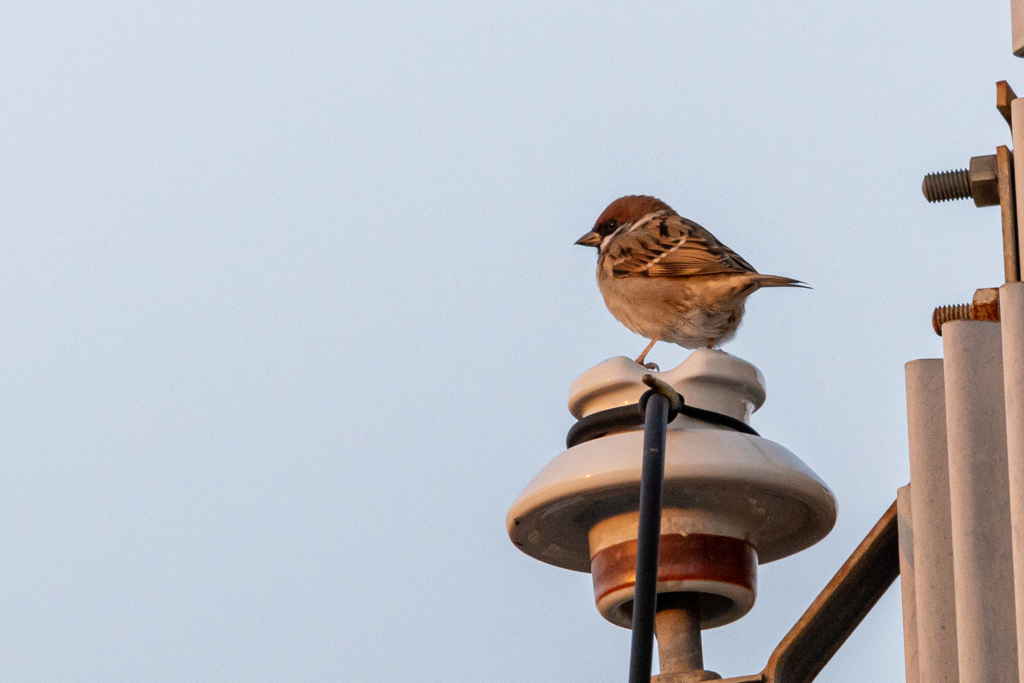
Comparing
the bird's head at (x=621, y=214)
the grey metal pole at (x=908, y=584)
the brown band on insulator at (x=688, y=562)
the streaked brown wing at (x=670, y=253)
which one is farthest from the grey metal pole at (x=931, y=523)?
the bird's head at (x=621, y=214)

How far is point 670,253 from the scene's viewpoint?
5.35 m

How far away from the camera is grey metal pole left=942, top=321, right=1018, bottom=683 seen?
2025 mm

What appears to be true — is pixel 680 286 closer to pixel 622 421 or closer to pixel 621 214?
pixel 621 214

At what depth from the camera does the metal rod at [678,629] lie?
2326 millimetres

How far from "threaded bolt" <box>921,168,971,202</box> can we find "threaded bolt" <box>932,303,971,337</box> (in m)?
0.20

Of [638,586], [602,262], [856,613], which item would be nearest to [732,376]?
[856,613]

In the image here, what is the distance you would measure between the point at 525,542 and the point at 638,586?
65 cm

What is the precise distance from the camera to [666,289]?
5066mm

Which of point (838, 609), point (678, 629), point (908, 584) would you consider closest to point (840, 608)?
point (838, 609)

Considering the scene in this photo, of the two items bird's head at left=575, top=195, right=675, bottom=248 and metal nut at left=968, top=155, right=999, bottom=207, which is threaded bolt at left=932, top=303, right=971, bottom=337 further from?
bird's head at left=575, top=195, right=675, bottom=248

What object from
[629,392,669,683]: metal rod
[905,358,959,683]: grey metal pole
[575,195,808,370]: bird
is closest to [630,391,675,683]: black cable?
[629,392,669,683]: metal rod

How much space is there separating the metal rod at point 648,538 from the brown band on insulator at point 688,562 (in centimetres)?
33

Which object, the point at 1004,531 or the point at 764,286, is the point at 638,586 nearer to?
the point at 1004,531

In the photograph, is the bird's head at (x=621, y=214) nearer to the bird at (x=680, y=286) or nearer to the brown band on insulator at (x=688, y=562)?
the bird at (x=680, y=286)
